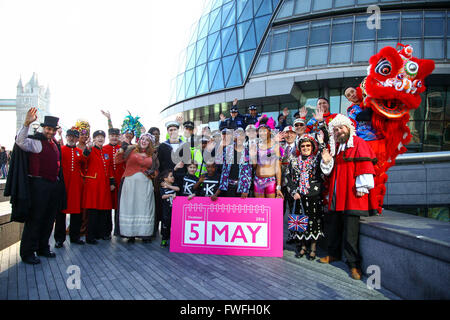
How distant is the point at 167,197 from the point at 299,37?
1537 centimetres

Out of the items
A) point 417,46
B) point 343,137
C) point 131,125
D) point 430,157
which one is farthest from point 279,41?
point 343,137

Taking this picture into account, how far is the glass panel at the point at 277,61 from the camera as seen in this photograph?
16450 millimetres

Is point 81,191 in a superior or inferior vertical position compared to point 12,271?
superior

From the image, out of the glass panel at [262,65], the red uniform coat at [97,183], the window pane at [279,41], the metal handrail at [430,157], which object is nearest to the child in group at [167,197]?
the red uniform coat at [97,183]

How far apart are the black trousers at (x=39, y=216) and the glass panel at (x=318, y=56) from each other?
1531 cm

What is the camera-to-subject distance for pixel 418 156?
5.57 metres

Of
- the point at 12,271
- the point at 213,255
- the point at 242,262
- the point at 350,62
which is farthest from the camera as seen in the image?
the point at 350,62

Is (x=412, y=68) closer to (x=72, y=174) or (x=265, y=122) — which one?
(x=265, y=122)

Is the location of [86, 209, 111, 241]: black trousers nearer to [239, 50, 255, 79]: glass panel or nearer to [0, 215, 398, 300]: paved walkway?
[0, 215, 398, 300]: paved walkway

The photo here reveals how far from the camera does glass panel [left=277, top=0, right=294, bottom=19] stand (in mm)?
17125

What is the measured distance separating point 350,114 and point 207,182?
2.89 m
